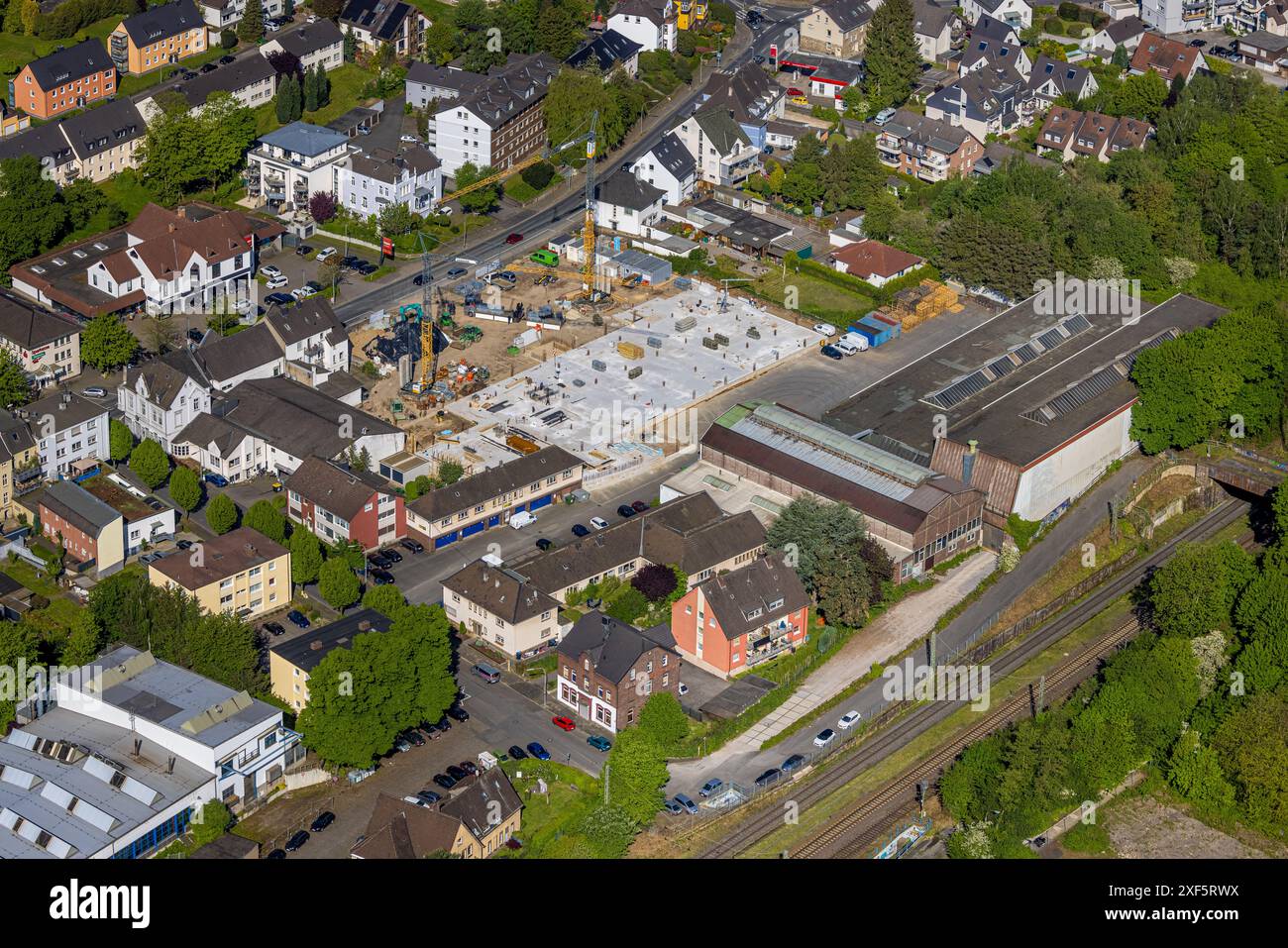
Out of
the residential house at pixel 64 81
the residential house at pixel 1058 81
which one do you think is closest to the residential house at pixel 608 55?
the residential house at pixel 1058 81

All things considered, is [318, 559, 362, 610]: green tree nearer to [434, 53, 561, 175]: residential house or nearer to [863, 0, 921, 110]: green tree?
[434, 53, 561, 175]: residential house

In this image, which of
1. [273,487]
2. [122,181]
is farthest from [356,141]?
[273,487]

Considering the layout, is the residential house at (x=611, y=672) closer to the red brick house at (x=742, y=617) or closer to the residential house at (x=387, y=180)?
the red brick house at (x=742, y=617)

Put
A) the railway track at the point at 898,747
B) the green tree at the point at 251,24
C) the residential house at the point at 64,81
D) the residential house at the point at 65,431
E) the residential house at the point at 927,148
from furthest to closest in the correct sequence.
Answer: the green tree at the point at 251,24, the residential house at the point at 927,148, the residential house at the point at 64,81, the residential house at the point at 65,431, the railway track at the point at 898,747

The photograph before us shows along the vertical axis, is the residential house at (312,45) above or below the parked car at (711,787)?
above

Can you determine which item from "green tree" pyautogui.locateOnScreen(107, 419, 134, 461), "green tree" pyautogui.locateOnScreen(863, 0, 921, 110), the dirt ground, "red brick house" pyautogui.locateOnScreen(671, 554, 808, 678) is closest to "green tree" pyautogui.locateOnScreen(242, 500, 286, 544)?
"green tree" pyautogui.locateOnScreen(107, 419, 134, 461)

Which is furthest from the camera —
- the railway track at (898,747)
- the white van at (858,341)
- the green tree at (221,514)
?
the white van at (858,341)

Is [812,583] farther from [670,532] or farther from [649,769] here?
[649,769]
